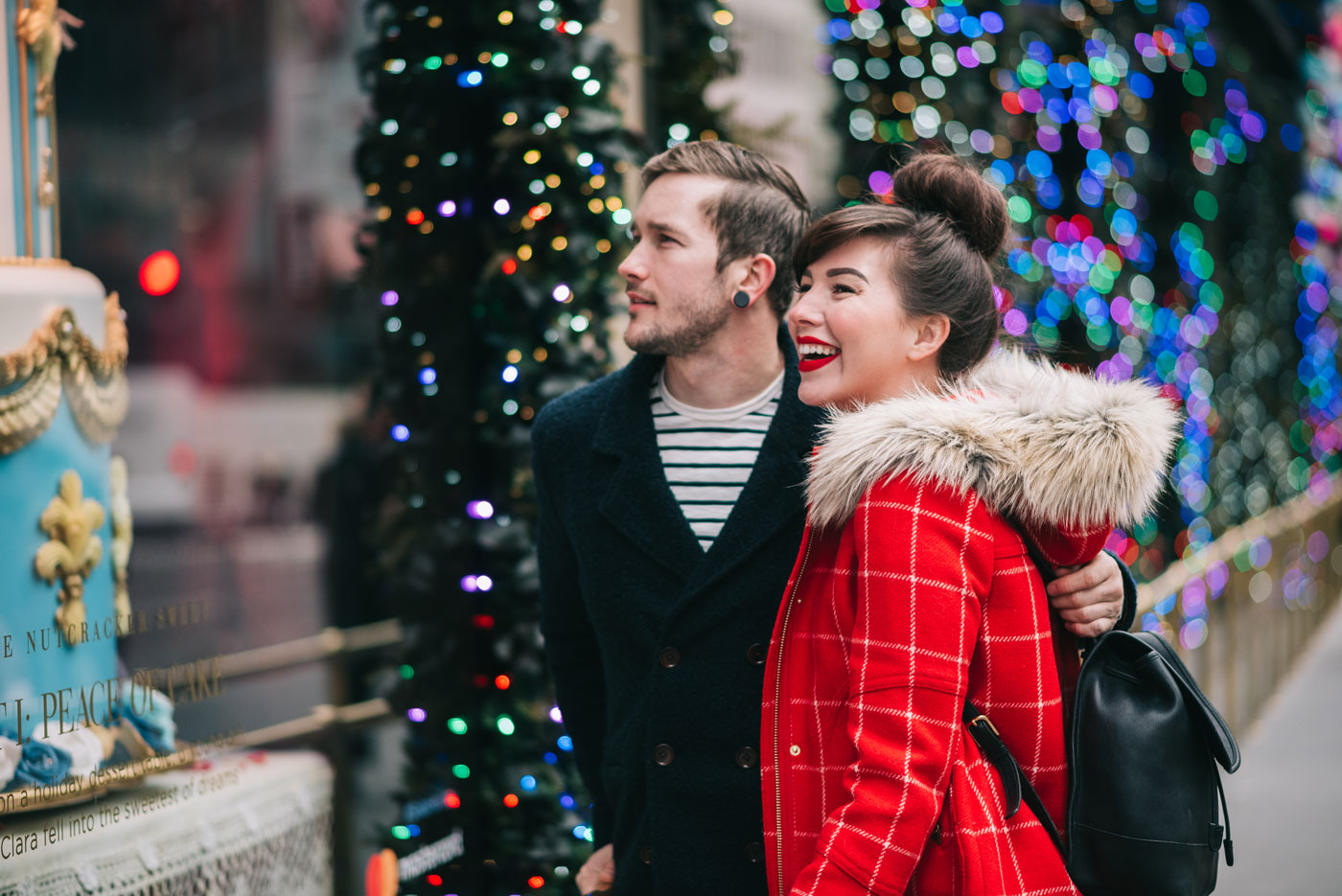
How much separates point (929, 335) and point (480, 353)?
7.23 ft

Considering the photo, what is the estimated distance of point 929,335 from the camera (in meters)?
1.81

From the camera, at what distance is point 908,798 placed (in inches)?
59.0

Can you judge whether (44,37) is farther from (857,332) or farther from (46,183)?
(857,332)

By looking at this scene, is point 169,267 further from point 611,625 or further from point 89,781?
point 611,625

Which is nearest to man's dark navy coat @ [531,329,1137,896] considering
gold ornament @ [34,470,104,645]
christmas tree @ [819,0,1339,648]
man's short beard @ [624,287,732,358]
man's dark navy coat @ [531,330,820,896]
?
man's dark navy coat @ [531,330,820,896]

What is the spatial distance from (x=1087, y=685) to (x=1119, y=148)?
699 cm

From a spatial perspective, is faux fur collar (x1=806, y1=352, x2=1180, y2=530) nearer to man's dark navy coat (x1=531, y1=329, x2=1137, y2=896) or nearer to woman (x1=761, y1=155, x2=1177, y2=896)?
woman (x1=761, y1=155, x2=1177, y2=896)

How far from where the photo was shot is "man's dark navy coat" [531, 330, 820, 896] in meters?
2.05

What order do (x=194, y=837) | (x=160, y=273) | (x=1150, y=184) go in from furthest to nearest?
(x=1150, y=184)
(x=160, y=273)
(x=194, y=837)

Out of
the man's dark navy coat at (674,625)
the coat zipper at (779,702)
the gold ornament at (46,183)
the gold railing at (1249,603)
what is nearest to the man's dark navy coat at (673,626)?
the man's dark navy coat at (674,625)

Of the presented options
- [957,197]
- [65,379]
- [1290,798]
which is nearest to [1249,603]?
[1290,798]

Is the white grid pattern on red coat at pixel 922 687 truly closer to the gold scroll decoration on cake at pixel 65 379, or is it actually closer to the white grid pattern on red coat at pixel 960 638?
the white grid pattern on red coat at pixel 960 638

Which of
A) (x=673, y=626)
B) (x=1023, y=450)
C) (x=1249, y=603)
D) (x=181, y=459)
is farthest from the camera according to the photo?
(x=1249, y=603)

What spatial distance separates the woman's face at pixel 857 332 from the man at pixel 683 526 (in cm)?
31
